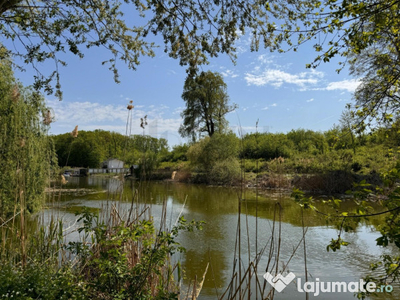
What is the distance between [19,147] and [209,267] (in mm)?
5019

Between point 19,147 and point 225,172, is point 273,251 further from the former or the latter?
point 225,172

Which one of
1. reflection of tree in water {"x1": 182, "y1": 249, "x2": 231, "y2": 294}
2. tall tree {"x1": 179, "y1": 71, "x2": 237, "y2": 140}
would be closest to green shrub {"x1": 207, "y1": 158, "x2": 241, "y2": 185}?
tall tree {"x1": 179, "y1": 71, "x2": 237, "y2": 140}

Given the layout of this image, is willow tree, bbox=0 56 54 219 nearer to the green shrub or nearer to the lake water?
the lake water

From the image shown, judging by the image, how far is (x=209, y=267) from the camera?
513cm

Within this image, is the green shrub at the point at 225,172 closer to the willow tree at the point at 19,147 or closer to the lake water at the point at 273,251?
the lake water at the point at 273,251

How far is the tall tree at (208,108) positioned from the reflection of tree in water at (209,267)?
2569 cm

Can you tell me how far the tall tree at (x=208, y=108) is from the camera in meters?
31.6

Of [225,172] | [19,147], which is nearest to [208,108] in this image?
[225,172]

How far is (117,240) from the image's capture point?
2293 millimetres

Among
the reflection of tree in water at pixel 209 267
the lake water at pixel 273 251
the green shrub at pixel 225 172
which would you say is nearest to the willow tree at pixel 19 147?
the lake water at pixel 273 251

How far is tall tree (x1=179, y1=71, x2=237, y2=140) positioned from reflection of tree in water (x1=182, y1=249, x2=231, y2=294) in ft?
84.3

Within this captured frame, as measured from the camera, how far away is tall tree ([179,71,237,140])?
31.6 m

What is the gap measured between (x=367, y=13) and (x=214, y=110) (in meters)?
29.9

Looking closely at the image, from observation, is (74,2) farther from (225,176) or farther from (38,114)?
(225,176)
